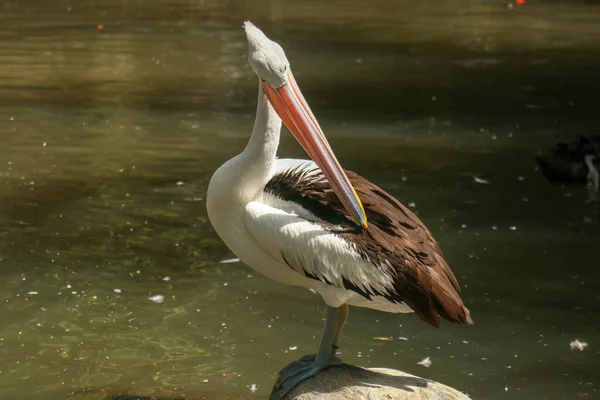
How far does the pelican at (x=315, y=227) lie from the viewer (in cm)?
371

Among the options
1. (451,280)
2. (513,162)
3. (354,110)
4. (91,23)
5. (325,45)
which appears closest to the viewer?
(451,280)

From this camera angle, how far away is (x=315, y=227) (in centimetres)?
375

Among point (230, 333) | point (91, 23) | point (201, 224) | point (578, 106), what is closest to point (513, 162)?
point (578, 106)

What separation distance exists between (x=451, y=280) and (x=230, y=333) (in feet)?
5.06

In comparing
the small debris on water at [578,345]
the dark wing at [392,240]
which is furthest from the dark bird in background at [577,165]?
the dark wing at [392,240]

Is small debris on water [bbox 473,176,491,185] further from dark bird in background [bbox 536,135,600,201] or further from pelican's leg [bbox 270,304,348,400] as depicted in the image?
pelican's leg [bbox 270,304,348,400]

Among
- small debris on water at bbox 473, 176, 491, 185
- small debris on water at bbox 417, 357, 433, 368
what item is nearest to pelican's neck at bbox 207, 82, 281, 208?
small debris on water at bbox 417, 357, 433, 368

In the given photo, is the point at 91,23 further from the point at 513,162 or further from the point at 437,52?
the point at 513,162

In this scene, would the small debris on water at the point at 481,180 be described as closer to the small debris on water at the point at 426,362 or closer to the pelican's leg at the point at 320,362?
the small debris on water at the point at 426,362

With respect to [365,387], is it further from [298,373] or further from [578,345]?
[578,345]

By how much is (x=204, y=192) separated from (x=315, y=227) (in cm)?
330

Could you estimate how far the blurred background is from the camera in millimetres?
4848

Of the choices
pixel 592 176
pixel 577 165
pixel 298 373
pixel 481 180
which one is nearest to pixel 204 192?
pixel 481 180

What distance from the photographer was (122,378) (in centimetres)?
464
